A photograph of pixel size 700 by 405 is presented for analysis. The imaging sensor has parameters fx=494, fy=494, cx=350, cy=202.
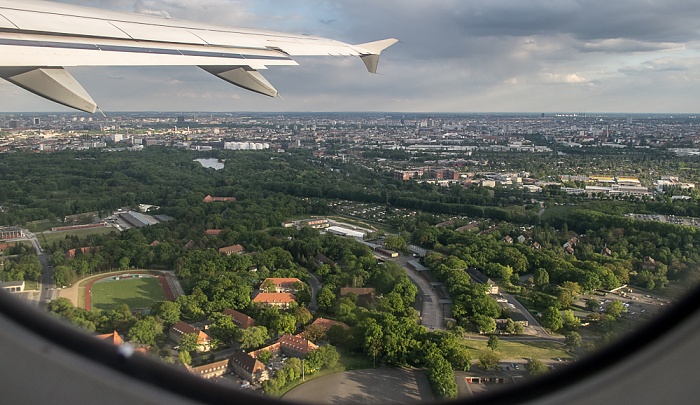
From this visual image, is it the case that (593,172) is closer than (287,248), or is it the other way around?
(287,248)

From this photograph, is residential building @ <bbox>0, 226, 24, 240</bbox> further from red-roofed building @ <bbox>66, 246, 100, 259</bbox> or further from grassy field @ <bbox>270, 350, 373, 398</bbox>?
grassy field @ <bbox>270, 350, 373, 398</bbox>

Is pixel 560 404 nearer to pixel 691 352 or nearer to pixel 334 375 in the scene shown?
pixel 691 352

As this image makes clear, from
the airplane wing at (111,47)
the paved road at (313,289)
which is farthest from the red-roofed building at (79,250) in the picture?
the airplane wing at (111,47)

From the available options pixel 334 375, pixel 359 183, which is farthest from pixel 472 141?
pixel 334 375

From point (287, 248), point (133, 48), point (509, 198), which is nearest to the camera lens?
point (133, 48)

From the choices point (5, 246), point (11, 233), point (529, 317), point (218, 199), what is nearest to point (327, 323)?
point (529, 317)

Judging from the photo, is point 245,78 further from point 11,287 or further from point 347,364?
point 347,364

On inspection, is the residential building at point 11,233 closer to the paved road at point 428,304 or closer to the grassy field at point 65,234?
the grassy field at point 65,234
